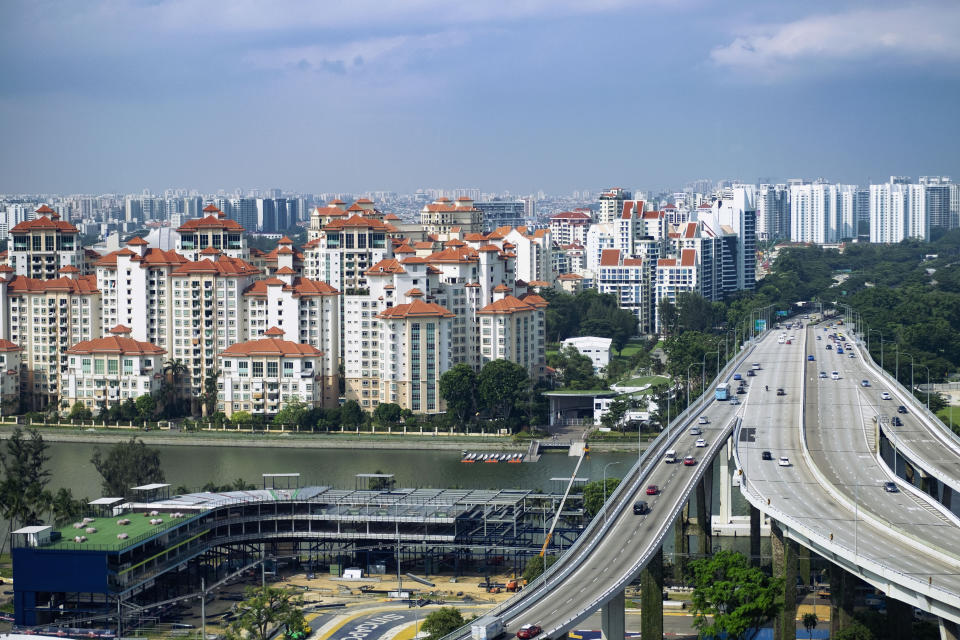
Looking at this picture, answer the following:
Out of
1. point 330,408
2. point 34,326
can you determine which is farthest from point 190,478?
point 34,326

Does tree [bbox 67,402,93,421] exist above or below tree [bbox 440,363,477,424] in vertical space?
below

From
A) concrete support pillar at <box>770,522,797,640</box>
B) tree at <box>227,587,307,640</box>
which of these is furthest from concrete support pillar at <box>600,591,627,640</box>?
tree at <box>227,587,307,640</box>

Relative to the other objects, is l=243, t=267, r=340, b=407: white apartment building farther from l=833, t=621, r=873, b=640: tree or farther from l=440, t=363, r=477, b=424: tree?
l=833, t=621, r=873, b=640: tree

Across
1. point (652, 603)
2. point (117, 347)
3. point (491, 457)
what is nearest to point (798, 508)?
point (652, 603)

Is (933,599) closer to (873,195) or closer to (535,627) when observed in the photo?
(535,627)

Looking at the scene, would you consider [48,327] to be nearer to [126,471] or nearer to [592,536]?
[126,471]

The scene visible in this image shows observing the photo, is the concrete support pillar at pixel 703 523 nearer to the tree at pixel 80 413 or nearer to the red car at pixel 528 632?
the red car at pixel 528 632
